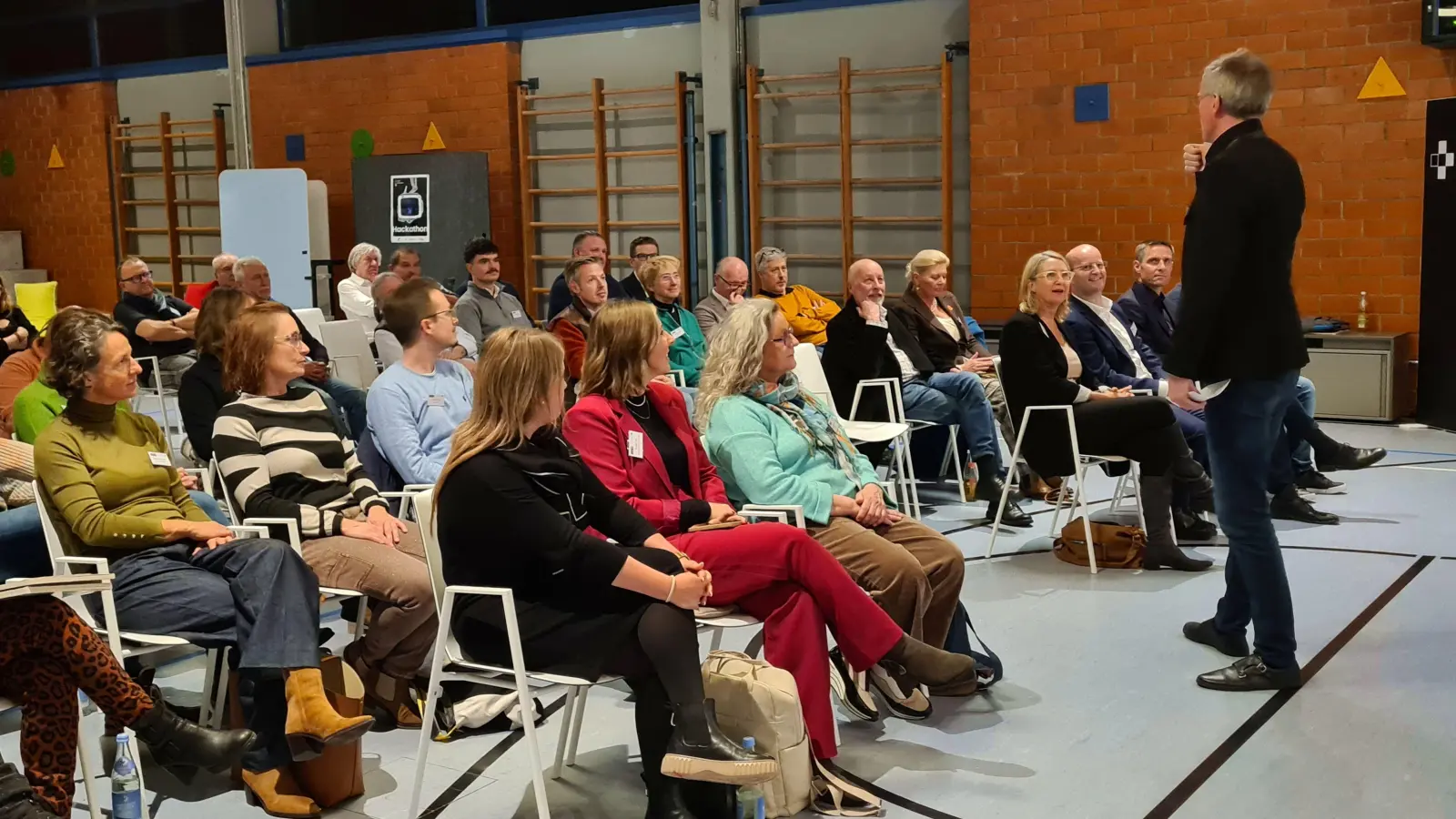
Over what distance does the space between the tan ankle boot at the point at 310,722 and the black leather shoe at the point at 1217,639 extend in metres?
2.28

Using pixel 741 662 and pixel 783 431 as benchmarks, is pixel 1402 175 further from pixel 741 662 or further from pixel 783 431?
pixel 741 662

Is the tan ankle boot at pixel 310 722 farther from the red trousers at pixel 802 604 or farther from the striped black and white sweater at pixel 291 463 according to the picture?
the red trousers at pixel 802 604

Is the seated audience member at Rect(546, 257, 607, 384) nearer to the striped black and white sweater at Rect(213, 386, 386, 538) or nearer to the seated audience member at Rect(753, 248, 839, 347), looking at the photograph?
the seated audience member at Rect(753, 248, 839, 347)

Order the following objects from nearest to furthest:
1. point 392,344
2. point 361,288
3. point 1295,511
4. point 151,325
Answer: point 1295,511, point 392,344, point 151,325, point 361,288

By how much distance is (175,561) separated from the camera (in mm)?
2959

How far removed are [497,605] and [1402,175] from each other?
6.47 metres

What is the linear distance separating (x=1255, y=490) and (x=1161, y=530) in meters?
1.29

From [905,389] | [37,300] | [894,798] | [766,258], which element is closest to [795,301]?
[766,258]

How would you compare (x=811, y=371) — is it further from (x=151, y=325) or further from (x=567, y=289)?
(x=151, y=325)

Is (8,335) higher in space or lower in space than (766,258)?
lower

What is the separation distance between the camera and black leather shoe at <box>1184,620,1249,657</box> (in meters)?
3.61

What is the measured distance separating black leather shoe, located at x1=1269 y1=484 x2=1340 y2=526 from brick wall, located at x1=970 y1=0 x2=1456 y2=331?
2.77 metres

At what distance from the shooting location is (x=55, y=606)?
2.50 m

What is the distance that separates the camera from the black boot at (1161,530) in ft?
14.8
